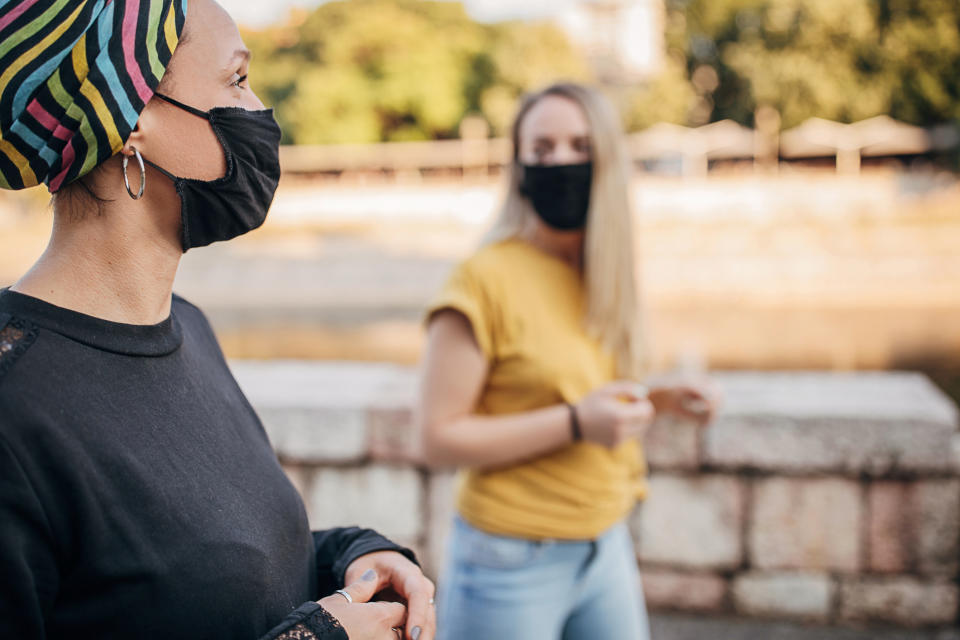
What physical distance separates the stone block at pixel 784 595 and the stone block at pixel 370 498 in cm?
131

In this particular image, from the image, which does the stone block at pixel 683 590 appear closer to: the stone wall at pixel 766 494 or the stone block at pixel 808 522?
the stone wall at pixel 766 494

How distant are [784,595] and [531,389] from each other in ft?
6.09

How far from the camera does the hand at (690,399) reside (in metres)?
2.15

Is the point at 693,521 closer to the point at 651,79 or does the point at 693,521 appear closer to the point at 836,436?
the point at 836,436

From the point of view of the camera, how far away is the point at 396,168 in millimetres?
40094

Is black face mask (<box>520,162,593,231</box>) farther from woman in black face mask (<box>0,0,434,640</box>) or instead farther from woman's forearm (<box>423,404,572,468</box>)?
woman in black face mask (<box>0,0,434,640</box>)

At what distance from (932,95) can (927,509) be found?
101 ft

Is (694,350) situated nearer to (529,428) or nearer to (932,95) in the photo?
(529,428)

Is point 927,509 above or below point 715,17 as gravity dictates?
below

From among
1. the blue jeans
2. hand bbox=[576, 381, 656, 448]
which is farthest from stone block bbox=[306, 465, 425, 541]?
hand bbox=[576, 381, 656, 448]

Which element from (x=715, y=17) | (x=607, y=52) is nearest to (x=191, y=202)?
(x=715, y=17)

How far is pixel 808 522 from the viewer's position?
10.1 ft

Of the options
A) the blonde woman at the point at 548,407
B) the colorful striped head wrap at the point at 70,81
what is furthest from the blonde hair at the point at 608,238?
the colorful striped head wrap at the point at 70,81

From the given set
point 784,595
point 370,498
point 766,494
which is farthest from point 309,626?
point 784,595
